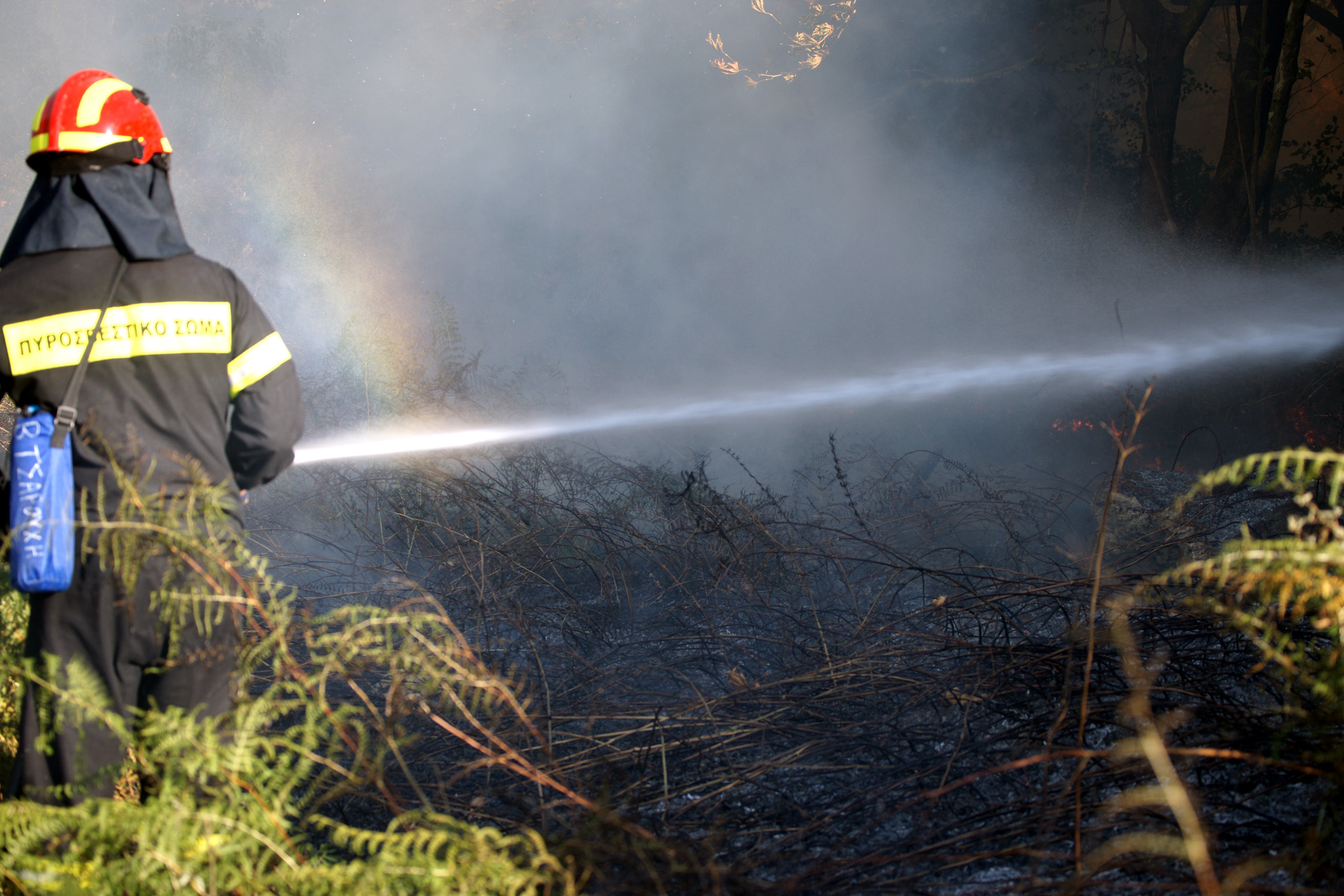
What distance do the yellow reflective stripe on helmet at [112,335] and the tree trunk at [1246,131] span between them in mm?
6802

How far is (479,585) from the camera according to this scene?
145 inches

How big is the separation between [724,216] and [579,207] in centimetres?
179

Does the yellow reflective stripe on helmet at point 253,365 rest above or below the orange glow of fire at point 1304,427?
above

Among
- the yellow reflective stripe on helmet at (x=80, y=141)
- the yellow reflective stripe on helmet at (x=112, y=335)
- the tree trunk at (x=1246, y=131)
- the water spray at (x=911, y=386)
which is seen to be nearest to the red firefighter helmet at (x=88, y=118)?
the yellow reflective stripe on helmet at (x=80, y=141)

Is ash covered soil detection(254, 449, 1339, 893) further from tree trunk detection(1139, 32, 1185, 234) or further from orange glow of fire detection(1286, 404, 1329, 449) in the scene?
tree trunk detection(1139, 32, 1185, 234)

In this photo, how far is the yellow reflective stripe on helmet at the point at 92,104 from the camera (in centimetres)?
165

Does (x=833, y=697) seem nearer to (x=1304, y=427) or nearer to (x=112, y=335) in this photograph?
(x=112, y=335)

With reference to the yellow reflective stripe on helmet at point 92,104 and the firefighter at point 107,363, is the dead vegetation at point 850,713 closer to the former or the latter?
the firefighter at point 107,363

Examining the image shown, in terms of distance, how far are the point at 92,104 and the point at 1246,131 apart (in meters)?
7.04

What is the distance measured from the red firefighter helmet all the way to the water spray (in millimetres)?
3539

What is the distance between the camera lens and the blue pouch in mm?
1487

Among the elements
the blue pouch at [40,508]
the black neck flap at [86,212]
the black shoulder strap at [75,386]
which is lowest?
the blue pouch at [40,508]

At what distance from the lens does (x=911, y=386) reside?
24.7 feet

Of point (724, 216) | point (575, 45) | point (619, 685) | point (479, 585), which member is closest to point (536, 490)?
point (479, 585)
